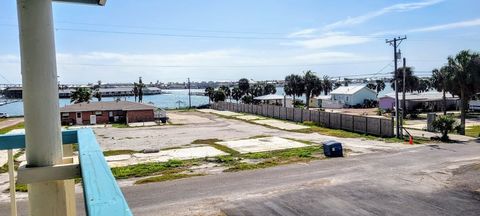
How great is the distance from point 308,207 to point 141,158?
15108 mm

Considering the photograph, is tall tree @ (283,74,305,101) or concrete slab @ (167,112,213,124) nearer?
concrete slab @ (167,112,213,124)

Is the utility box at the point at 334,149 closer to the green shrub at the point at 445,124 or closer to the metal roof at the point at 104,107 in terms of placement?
the green shrub at the point at 445,124

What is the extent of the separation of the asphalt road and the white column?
12.9 metres

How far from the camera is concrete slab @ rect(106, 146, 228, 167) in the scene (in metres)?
26.6

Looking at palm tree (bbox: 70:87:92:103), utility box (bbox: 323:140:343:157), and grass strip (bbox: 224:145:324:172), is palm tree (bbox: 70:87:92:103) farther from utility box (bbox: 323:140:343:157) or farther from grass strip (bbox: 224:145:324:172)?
utility box (bbox: 323:140:343:157)

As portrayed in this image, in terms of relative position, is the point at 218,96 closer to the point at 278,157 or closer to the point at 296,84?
the point at 296,84

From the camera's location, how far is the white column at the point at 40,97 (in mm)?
3006

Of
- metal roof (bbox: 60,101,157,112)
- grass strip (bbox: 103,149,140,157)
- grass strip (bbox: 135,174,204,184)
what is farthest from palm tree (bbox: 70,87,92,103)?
grass strip (bbox: 135,174,204,184)

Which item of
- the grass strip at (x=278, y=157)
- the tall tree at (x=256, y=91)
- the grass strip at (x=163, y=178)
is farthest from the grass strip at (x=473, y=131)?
the tall tree at (x=256, y=91)

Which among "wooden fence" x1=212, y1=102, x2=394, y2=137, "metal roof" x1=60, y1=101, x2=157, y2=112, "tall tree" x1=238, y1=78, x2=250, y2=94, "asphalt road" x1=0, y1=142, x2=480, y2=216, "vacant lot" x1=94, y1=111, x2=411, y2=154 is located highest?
"tall tree" x1=238, y1=78, x2=250, y2=94

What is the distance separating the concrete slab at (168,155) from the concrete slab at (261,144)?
209 cm

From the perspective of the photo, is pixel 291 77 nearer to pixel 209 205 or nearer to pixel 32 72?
pixel 209 205

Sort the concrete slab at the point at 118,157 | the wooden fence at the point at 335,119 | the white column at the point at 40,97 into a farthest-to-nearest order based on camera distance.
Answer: the wooden fence at the point at 335,119
the concrete slab at the point at 118,157
the white column at the point at 40,97

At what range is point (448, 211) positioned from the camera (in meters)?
15.1
